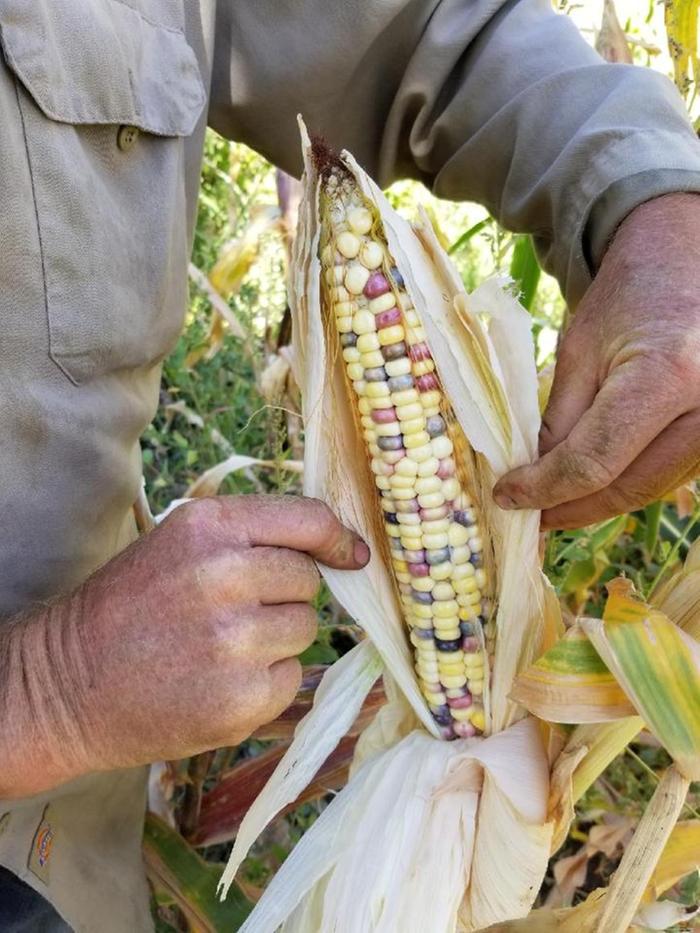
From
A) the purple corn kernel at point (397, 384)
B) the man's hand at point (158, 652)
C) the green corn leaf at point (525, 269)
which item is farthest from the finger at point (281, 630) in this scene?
the green corn leaf at point (525, 269)

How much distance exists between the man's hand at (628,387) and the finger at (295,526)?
0.54 feet

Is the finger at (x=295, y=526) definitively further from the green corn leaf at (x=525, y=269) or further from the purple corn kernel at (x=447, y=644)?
the green corn leaf at (x=525, y=269)

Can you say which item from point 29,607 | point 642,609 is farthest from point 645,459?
point 29,607

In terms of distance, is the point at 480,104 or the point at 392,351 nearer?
the point at 392,351

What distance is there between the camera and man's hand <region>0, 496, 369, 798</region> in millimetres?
823

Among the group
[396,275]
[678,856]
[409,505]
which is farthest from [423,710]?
[396,275]

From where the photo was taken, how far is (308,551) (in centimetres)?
90

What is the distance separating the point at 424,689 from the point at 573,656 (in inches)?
7.8

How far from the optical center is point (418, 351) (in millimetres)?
886

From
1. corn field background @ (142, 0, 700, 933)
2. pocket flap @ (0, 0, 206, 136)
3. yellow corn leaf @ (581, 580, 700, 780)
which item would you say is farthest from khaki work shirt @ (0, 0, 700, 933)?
yellow corn leaf @ (581, 580, 700, 780)

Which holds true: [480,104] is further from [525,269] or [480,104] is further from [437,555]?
[437,555]

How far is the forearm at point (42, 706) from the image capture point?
0.83m

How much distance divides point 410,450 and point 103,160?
1.52 feet

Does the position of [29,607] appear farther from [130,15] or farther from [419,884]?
[130,15]
